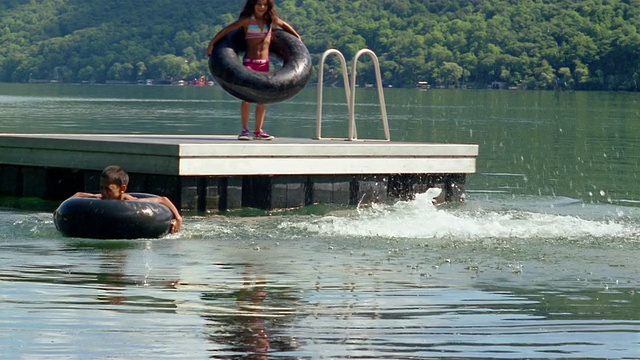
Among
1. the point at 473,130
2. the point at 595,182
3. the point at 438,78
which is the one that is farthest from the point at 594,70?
the point at 595,182

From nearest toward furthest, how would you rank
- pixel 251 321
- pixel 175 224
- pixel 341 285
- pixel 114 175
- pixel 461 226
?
pixel 251 321 < pixel 341 285 < pixel 114 175 < pixel 175 224 < pixel 461 226

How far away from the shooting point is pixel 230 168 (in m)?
18.3

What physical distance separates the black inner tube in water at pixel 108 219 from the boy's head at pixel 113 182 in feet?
0.60

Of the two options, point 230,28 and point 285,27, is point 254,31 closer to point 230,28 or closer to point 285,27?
point 230,28

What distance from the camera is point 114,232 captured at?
15.5 meters

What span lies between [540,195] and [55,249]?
10332mm

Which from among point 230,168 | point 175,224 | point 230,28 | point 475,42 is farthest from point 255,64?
point 475,42

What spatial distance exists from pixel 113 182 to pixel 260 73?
419 centimetres

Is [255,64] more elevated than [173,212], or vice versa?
[255,64]

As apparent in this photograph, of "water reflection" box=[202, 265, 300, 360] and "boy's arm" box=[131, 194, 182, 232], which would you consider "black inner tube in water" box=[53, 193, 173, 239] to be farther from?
"water reflection" box=[202, 265, 300, 360]

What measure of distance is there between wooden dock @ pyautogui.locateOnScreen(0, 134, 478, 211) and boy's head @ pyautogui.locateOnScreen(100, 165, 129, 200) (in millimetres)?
1917

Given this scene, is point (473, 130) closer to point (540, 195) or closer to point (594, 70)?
point (540, 195)

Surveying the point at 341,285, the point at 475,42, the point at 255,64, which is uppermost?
the point at 475,42

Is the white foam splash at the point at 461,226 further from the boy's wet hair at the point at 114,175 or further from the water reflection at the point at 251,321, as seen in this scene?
the water reflection at the point at 251,321
